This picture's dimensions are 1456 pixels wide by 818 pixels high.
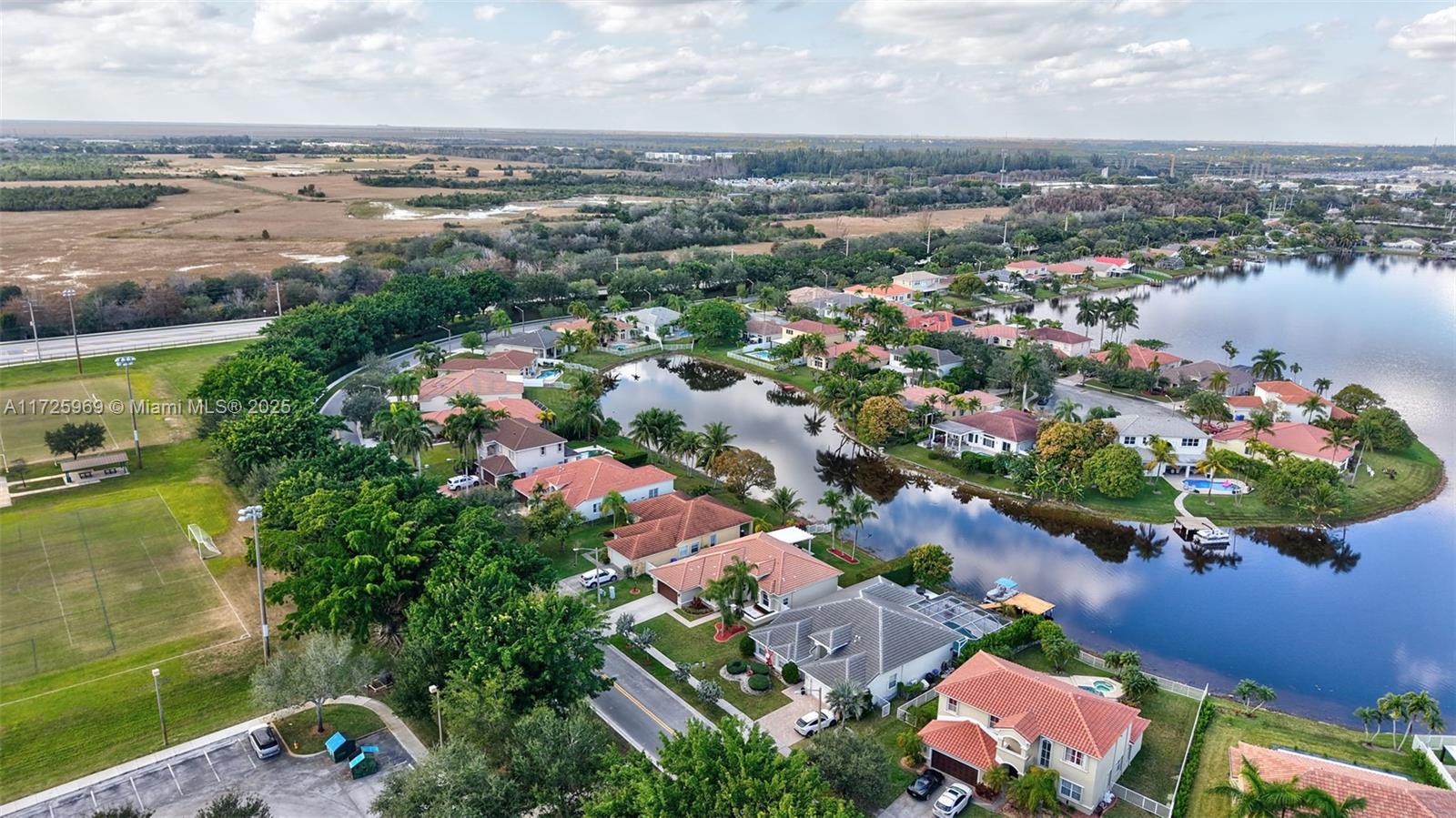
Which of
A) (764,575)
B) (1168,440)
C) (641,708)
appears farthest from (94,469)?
(1168,440)

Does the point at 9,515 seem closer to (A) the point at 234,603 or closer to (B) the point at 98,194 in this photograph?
(A) the point at 234,603

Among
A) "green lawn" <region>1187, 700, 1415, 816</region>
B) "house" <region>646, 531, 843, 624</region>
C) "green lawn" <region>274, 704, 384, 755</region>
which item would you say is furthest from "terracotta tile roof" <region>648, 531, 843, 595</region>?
"green lawn" <region>1187, 700, 1415, 816</region>

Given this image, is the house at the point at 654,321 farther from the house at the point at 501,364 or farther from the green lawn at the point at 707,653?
the green lawn at the point at 707,653

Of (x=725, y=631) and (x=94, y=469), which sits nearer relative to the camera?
(x=725, y=631)

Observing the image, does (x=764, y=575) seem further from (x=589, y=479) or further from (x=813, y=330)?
(x=813, y=330)

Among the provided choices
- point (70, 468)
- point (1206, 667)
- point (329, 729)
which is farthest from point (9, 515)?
point (1206, 667)

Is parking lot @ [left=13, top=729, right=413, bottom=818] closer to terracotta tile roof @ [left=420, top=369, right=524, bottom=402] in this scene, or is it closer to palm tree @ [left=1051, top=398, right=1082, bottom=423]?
terracotta tile roof @ [left=420, top=369, right=524, bottom=402]

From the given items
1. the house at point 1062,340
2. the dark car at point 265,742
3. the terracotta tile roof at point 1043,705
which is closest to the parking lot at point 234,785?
the dark car at point 265,742
